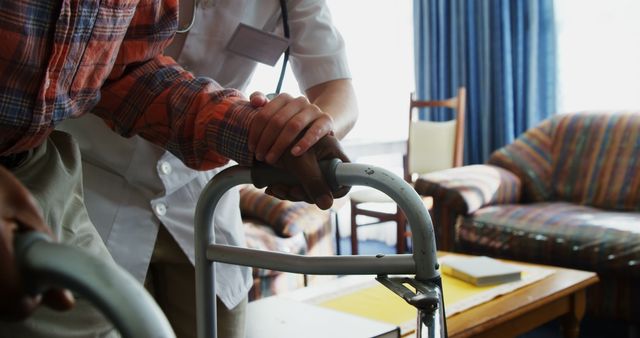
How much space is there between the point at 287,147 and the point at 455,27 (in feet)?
13.3

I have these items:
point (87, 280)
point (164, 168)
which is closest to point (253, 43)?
point (164, 168)

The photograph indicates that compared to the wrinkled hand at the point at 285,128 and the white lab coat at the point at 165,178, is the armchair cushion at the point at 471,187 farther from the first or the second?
the wrinkled hand at the point at 285,128

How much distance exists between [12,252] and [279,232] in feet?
8.36

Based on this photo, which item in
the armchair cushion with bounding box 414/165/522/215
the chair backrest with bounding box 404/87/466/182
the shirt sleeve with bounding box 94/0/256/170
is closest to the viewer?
the shirt sleeve with bounding box 94/0/256/170

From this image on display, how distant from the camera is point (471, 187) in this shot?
10.5 feet

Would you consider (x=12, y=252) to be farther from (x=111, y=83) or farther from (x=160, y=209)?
(x=160, y=209)

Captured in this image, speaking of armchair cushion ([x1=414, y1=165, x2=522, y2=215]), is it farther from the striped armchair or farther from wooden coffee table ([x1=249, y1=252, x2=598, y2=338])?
wooden coffee table ([x1=249, y1=252, x2=598, y2=338])

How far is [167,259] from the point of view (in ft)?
3.45

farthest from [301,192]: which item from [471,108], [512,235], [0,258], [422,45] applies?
[422,45]

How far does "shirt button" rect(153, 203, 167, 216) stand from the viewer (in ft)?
3.35

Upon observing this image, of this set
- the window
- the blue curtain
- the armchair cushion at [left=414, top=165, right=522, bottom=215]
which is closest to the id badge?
the armchair cushion at [left=414, top=165, right=522, bottom=215]

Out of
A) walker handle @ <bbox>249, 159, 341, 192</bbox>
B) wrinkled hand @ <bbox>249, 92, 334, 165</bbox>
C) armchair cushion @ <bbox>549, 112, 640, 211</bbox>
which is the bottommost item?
armchair cushion @ <bbox>549, 112, 640, 211</bbox>

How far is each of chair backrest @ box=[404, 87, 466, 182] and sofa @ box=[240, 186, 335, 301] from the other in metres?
1.17

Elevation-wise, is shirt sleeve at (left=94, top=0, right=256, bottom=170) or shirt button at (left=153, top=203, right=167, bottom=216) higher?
shirt sleeve at (left=94, top=0, right=256, bottom=170)
